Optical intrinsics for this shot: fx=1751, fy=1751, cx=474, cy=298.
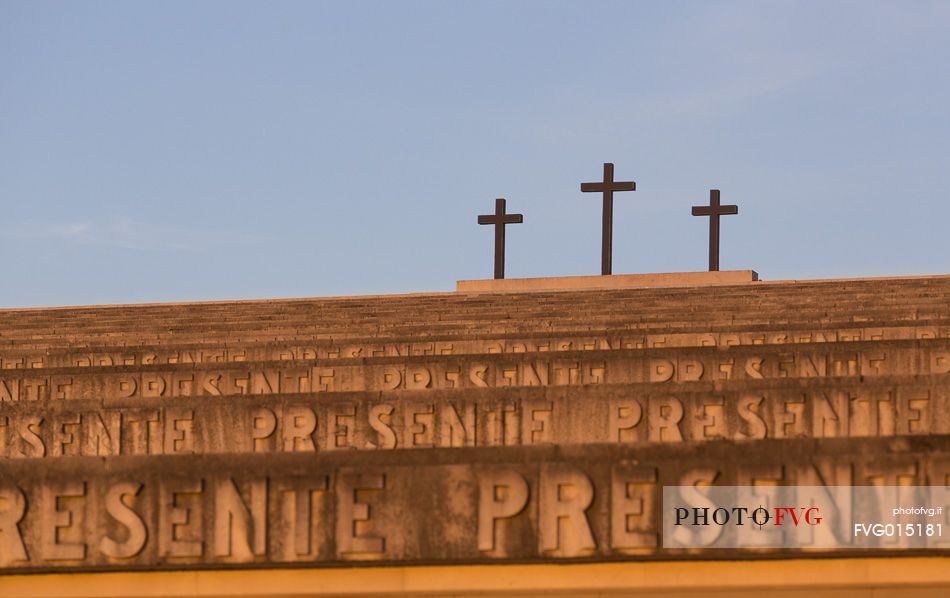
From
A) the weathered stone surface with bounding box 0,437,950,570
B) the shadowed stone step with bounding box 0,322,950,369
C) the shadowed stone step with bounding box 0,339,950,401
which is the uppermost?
the shadowed stone step with bounding box 0,322,950,369

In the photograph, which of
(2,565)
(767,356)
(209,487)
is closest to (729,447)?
(209,487)

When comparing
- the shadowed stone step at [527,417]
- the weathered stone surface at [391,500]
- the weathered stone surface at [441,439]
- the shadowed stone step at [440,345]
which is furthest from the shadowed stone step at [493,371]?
the weathered stone surface at [391,500]

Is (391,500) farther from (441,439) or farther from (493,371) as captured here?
(493,371)

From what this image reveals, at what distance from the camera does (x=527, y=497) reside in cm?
770

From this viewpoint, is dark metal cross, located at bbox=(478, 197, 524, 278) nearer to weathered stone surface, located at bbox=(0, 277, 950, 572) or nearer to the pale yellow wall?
weathered stone surface, located at bbox=(0, 277, 950, 572)

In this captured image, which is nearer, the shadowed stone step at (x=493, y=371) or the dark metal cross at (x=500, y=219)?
the shadowed stone step at (x=493, y=371)

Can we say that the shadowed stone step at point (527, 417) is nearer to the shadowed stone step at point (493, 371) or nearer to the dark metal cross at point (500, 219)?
the shadowed stone step at point (493, 371)

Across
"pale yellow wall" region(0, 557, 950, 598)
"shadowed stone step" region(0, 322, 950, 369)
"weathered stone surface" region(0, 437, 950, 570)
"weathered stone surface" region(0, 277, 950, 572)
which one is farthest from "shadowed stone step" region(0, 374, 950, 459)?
"shadowed stone step" region(0, 322, 950, 369)

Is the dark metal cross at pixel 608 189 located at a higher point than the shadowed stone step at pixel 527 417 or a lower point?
higher

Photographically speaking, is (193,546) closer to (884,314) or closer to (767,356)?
(767,356)

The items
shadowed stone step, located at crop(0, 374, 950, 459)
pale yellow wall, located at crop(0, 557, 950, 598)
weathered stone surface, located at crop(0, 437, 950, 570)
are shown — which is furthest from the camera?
shadowed stone step, located at crop(0, 374, 950, 459)

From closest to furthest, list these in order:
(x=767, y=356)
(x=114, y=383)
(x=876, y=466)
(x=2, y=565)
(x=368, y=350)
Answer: (x=876, y=466)
(x=2, y=565)
(x=767, y=356)
(x=114, y=383)
(x=368, y=350)

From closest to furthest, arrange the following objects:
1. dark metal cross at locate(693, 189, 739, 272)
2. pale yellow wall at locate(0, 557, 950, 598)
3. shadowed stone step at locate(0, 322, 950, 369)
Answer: pale yellow wall at locate(0, 557, 950, 598), shadowed stone step at locate(0, 322, 950, 369), dark metal cross at locate(693, 189, 739, 272)

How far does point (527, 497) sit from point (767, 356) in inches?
212
